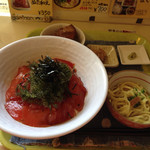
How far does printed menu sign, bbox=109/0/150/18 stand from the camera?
4.81 ft

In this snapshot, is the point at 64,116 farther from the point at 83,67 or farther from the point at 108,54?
the point at 108,54

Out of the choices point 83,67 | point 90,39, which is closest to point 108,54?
point 90,39

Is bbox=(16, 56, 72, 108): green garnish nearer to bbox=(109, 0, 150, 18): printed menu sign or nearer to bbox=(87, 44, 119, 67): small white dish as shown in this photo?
bbox=(87, 44, 119, 67): small white dish

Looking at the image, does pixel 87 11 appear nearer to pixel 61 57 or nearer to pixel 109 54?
pixel 109 54

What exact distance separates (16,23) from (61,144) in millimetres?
1301

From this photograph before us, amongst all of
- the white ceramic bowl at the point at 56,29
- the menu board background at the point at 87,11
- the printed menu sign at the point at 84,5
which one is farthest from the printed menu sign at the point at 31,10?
the white ceramic bowl at the point at 56,29

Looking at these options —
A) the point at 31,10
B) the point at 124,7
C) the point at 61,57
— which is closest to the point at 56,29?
the point at 31,10

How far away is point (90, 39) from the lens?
1517 millimetres

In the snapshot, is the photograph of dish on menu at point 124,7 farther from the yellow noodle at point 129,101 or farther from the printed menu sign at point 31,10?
the yellow noodle at point 129,101

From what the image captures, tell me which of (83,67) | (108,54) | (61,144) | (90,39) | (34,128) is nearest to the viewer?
(34,128)

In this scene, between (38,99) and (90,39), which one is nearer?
(38,99)

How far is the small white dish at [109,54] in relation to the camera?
129cm

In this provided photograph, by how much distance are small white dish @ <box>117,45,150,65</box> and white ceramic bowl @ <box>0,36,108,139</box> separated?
0.48 meters

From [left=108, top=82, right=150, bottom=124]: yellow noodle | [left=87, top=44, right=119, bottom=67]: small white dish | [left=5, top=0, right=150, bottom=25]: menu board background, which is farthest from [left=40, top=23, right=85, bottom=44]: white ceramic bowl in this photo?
[left=108, top=82, right=150, bottom=124]: yellow noodle
